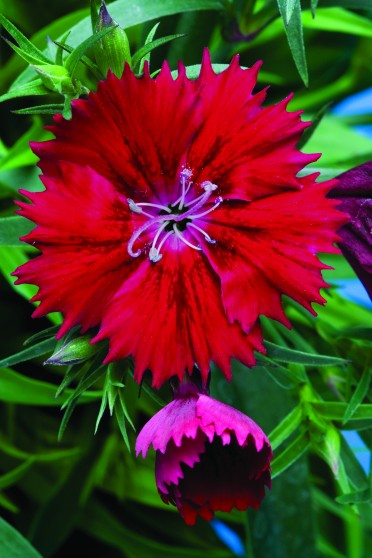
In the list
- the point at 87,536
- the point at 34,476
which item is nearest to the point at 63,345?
the point at 34,476

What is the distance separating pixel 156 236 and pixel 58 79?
12 centimetres

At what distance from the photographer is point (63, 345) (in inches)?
23.3

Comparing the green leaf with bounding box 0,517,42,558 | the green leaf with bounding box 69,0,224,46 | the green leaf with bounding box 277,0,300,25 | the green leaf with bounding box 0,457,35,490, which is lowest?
the green leaf with bounding box 0,517,42,558

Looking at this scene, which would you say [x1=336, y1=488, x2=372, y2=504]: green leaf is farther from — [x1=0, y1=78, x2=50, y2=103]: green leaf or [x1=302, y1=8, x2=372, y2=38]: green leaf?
[x1=302, y1=8, x2=372, y2=38]: green leaf

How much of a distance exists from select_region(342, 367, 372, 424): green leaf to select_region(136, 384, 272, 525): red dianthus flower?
131mm

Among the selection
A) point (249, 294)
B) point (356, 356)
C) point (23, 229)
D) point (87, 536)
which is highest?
point (23, 229)

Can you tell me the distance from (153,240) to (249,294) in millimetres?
75

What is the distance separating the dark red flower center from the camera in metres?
0.58

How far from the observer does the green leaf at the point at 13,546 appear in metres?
0.75

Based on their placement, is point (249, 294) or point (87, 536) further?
point (87, 536)

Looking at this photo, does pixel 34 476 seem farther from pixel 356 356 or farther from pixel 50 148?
pixel 50 148

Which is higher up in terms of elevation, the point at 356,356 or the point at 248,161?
the point at 248,161

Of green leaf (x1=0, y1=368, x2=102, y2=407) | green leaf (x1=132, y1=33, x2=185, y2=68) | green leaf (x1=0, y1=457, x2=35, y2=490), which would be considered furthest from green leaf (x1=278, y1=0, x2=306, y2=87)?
green leaf (x1=0, y1=457, x2=35, y2=490)

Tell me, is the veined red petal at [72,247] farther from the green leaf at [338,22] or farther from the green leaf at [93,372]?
the green leaf at [338,22]
